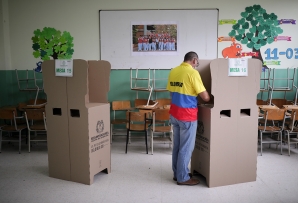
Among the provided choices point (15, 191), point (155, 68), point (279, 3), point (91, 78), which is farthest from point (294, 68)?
point (15, 191)

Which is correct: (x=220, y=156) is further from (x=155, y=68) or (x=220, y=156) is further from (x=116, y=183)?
(x=155, y=68)

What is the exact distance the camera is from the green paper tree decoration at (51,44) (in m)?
5.82

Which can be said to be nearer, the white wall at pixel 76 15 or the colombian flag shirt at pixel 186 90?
the colombian flag shirt at pixel 186 90

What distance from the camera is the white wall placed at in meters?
A: 5.63

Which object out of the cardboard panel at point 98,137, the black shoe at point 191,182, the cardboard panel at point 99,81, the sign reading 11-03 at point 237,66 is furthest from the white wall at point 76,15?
the black shoe at point 191,182

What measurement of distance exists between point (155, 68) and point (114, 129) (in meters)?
1.58

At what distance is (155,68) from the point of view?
584 centimetres

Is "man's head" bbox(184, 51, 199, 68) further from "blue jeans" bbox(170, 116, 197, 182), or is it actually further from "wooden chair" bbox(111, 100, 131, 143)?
"wooden chair" bbox(111, 100, 131, 143)

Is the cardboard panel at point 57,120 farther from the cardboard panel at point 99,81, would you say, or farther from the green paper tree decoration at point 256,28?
the green paper tree decoration at point 256,28

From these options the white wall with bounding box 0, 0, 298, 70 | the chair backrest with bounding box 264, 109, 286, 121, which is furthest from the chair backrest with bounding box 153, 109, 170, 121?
the white wall with bounding box 0, 0, 298, 70

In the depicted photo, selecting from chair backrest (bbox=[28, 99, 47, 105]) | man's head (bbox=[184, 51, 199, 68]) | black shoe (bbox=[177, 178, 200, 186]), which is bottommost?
black shoe (bbox=[177, 178, 200, 186])

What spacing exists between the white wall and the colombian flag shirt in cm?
312

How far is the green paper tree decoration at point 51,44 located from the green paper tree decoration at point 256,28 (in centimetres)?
348

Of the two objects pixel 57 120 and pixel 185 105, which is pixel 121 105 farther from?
pixel 185 105
